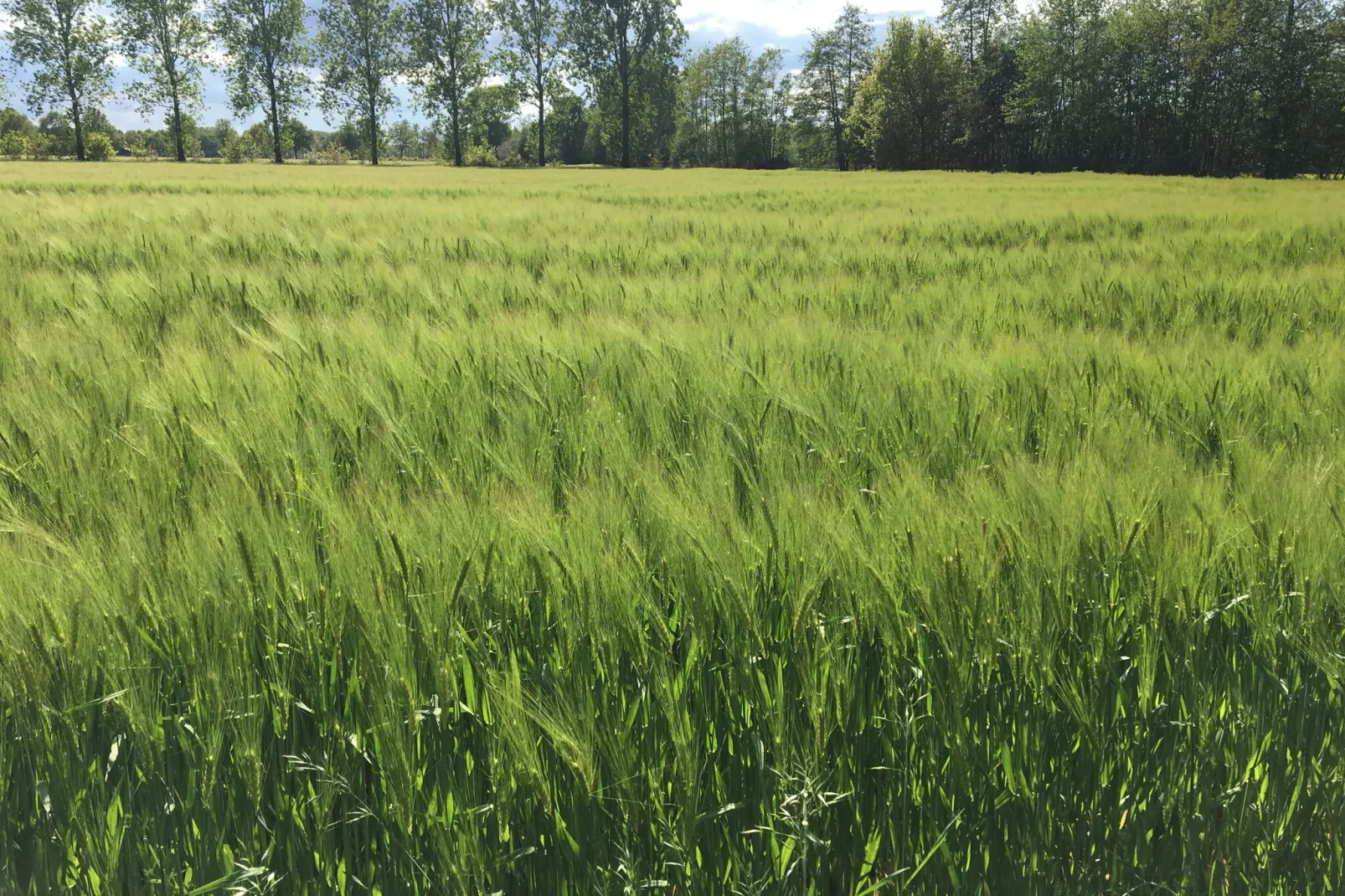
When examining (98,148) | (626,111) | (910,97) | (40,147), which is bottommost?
(98,148)

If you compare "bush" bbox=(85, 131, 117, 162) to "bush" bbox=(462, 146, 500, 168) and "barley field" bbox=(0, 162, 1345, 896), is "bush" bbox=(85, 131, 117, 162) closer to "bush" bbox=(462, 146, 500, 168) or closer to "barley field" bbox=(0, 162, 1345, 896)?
"bush" bbox=(462, 146, 500, 168)

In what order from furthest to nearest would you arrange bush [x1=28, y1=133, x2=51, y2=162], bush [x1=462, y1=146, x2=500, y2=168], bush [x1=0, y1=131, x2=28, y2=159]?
bush [x1=462, y1=146, x2=500, y2=168] → bush [x1=0, y1=131, x2=28, y2=159] → bush [x1=28, y1=133, x2=51, y2=162]

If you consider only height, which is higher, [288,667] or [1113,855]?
[288,667]

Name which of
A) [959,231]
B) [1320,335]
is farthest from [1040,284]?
[959,231]

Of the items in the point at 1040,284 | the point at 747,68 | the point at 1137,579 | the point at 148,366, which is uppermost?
the point at 747,68

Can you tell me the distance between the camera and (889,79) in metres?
52.8

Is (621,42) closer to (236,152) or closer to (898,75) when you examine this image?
(898,75)

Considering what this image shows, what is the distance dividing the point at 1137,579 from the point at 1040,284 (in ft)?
11.5

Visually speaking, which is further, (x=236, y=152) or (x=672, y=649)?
(x=236, y=152)

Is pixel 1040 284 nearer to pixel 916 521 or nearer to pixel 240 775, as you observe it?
pixel 916 521

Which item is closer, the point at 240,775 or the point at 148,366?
the point at 240,775

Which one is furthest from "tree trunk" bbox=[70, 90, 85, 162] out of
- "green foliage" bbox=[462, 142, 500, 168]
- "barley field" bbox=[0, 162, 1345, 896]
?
"barley field" bbox=[0, 162, 1345, 896]

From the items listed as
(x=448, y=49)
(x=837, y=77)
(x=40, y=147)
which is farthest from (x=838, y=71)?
(x=40, y=147)

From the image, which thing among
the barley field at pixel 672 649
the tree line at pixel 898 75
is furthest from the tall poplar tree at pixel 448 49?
the barley field at pixel 672 649
